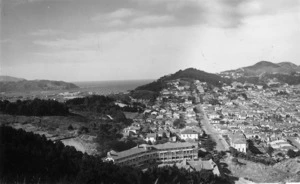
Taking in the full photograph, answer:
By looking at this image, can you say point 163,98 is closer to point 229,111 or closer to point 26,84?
point 229,111

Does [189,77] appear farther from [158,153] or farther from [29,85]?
[158,153]

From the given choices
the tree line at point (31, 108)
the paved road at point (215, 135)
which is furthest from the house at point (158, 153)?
the tree line at point (31, 108)

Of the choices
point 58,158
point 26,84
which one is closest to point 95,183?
point 58,158

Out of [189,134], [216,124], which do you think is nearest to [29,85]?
[216,124]

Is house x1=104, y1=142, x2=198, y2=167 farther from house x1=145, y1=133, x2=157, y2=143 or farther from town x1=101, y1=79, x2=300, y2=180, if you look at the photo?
house x1=145, y1=133, x2=157, y2=143

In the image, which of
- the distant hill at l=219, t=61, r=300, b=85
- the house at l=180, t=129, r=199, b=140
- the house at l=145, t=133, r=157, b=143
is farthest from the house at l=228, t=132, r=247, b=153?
the distant hill at l=219, t=61, r=300, b=85

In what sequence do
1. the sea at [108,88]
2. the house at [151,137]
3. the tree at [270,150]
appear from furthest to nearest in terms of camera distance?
the sea at [108,88] → the house at [151,137] → the tree at [270,150]

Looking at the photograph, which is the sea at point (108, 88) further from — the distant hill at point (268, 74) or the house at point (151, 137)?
the house at point (151, 137)
